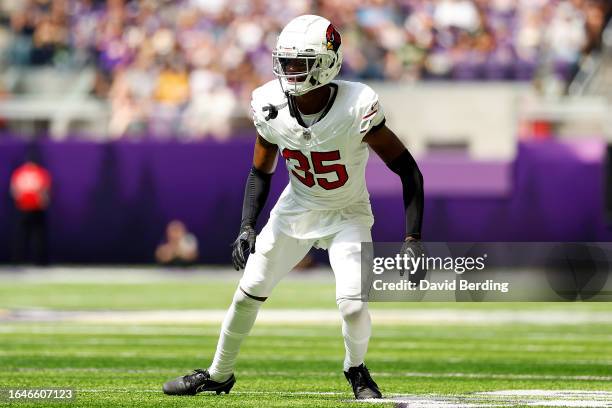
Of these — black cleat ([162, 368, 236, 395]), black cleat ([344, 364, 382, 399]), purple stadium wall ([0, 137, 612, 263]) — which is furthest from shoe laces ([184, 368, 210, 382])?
purple stadium wall ([0, 137, 612, 263])

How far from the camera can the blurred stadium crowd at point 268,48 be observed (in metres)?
19.6

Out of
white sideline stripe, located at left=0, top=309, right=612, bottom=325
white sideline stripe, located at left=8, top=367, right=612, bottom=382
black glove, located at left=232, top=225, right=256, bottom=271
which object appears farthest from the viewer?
white sideline stripe, located at left=0, top=309, right=612, bottom=325

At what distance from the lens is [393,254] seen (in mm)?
6609

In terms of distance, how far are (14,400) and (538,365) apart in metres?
3.92

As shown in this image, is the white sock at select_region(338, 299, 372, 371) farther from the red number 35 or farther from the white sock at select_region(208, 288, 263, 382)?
the red number 35

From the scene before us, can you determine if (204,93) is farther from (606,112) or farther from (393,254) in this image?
(393,254)

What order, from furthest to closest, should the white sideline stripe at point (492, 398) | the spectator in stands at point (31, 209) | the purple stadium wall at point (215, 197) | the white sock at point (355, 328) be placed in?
the spectator in stands at point (31, 209)
the purple stadium wall at point (215, 197)
the white sock at point (355, 328)
the white sideline stripe at point (492, 398)

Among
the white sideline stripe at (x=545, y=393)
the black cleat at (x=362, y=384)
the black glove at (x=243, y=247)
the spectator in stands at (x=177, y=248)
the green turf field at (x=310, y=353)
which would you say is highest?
the black glove at (x=243, y=247)

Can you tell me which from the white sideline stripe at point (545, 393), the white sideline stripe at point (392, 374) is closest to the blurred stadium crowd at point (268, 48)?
the white sideline stripe at point (392, 374)

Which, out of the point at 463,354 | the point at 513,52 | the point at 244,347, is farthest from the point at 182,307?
the point at 513,52

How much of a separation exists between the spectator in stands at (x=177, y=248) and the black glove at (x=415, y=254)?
1380 cm

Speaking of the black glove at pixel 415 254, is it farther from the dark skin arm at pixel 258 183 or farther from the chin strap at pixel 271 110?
the chin strap at pixel 271 110

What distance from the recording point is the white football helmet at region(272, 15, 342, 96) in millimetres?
6668

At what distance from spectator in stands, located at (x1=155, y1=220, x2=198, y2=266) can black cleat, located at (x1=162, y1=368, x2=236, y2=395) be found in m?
13.2
